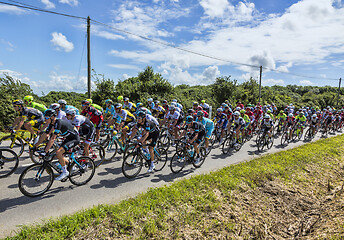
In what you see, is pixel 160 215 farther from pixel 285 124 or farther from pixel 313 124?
pixel 313 124

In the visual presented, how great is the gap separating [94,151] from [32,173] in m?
2.29

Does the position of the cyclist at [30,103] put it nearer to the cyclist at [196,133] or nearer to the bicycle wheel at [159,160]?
the bicycle wheel at [159,160]

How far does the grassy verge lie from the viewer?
390 cm

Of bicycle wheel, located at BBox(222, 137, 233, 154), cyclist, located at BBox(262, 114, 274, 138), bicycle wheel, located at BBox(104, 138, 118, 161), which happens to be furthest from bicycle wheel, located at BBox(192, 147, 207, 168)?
cyclist, located at BBox(262, 114, 274, 138)

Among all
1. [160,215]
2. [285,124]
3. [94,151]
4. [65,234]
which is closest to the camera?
[65,234]

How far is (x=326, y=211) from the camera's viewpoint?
5414 millimetres

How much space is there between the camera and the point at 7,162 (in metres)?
6.25

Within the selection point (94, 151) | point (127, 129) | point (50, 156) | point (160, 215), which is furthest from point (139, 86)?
point (160, 215)

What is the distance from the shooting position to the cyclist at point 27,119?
7.23 m

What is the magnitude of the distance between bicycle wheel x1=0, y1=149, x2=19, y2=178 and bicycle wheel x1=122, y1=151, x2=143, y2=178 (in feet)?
11.1

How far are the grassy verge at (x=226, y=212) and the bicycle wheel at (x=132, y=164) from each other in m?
1.47

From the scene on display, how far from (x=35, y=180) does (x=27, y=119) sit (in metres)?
3.81

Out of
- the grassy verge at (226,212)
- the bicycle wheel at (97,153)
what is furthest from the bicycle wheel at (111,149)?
the grassy verge at (226,212)

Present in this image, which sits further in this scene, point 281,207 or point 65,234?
point 281,207
